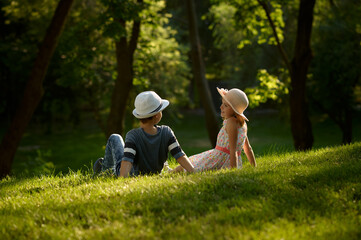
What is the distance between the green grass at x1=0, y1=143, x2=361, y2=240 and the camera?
12.4 feet

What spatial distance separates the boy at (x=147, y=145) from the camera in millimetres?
5449

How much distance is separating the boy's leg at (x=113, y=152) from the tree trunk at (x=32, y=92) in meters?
6.02

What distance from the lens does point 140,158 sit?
224 inches

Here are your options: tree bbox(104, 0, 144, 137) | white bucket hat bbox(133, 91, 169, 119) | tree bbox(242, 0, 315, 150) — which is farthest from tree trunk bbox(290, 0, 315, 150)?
white bucket hat bbox(133, 91, 169, 119)

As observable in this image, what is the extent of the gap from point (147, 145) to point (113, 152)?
0.69 m

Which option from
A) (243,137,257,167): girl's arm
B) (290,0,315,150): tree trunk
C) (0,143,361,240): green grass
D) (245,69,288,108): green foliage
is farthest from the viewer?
(245,69,288,108): green foliage

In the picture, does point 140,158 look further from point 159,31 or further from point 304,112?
point 159,31

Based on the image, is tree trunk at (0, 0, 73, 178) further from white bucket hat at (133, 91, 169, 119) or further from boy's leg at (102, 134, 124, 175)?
white bucket hat at (133, 91, 169, 119)

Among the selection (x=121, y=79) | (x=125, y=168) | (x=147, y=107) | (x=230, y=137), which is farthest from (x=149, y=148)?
(x=121, y=79)

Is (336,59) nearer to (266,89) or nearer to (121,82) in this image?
(266,89)

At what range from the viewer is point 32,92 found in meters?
11.4

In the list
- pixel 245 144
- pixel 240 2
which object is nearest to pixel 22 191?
pixel 245 144

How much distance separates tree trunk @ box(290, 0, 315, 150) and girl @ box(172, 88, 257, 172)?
6.04 metres

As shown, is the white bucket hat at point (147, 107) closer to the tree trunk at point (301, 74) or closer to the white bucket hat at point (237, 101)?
the white bucket hat at point (237, 101)
